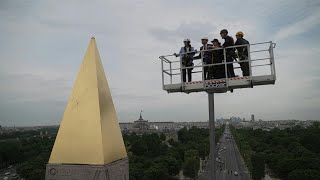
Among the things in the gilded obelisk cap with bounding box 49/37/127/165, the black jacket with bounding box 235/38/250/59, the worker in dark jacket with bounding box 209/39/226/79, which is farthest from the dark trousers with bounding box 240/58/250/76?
the gilded obelisk cap with bounding box 49/37/127/165

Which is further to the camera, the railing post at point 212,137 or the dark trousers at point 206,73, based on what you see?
the dark trousers at point 206,73

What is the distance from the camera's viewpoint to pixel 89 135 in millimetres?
7586

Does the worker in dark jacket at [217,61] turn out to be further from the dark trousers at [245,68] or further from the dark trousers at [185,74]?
the dark trousers at [185,74]

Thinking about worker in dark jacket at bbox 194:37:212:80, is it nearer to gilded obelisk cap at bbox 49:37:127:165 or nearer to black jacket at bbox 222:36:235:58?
black jacket at bbox 222:36:235:58

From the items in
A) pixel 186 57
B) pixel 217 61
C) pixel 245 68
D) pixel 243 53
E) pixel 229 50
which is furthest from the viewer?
pixel 186 57

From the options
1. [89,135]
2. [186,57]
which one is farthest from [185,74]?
[89,135]

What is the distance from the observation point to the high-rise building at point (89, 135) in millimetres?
7451

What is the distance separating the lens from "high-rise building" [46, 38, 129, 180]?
745 cm

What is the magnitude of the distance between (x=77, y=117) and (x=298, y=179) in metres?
45.9

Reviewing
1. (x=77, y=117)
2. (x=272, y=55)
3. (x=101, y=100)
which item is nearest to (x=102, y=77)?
(x=101, y=100)

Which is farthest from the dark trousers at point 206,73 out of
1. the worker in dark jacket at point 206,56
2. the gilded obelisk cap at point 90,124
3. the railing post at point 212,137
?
the gilded obelisk cap at point 90,124

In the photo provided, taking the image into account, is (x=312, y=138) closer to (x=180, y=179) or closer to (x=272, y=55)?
(x=180, y=179)

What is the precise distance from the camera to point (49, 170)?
7887 mm

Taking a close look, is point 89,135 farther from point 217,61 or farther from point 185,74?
point 217,61
